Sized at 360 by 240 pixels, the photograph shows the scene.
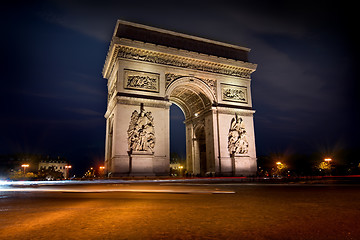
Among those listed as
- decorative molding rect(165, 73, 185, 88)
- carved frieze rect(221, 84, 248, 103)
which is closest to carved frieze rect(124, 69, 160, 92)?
decorative molding rect(165, 73, 185, 88)

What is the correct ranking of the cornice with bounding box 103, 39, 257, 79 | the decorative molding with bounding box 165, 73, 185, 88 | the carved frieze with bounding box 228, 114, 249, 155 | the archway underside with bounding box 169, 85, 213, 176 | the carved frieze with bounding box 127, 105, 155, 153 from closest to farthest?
the carved frieze with bounding box 127, 105, 155, 153
the cornice with bounding box 103, 39, 257, 79
the decorative molding with bounding box 165, 73, 185, 88
the carved frieze with bounding box 228, 114, 249, 155
the archway underside with bounding box 169, 85, 213, 176

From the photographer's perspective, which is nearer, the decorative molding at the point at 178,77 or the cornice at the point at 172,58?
the cornice at the point at 172,58

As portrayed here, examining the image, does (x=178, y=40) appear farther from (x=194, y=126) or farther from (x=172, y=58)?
(x=194, y=126)

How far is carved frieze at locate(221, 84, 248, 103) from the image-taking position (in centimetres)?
2363

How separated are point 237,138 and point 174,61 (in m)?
8.72

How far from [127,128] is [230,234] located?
691 inches

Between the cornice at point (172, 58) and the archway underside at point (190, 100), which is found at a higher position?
the cornice at point (172, 58)

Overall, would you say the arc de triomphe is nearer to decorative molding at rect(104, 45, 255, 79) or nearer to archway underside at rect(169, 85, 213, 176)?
decorative molding at rect(104, 45, 255, 79)

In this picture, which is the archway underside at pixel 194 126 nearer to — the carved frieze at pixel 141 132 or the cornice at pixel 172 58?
the cornice at pixel 172 58

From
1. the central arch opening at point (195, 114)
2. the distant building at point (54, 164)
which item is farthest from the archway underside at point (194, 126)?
the distant building at point (54, 164)

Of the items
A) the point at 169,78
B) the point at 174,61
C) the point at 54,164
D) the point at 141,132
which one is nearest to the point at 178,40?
the point at 174,61

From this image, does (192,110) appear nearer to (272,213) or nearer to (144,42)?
(144,42)

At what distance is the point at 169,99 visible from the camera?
862 inches

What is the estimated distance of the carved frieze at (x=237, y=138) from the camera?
22.4 m
